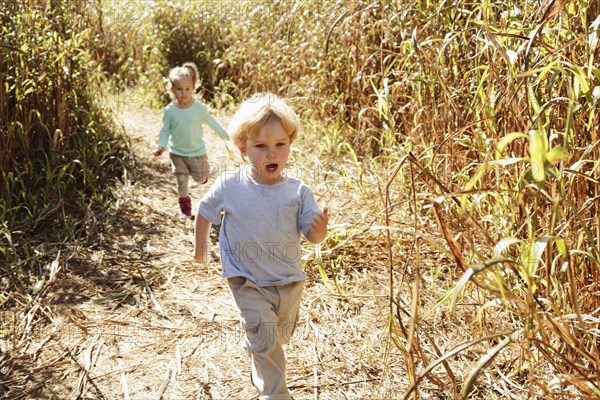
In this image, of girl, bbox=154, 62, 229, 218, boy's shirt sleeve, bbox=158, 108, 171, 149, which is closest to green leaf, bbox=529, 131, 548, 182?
girl, bbox=154, 62, 229, 218

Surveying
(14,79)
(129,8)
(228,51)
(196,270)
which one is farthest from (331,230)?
(129,8)

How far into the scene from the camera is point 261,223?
7.59 ft

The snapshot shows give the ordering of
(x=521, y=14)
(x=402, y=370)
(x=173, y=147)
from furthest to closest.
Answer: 1. (x=173, y=147)
2. (x=521, y=14)
3. (x=402, y=370)

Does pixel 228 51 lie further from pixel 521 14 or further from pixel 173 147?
pixel 521 14

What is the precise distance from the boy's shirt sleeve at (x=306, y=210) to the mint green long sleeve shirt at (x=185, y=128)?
7.80 ft

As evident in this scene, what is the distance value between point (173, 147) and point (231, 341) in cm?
202

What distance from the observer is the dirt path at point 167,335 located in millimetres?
2598

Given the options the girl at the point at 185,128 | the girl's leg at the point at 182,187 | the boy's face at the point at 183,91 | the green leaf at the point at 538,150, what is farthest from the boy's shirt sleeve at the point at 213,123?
the green leaf at the point at 538,150

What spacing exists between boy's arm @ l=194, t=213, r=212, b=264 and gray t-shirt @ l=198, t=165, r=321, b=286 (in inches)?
0.9

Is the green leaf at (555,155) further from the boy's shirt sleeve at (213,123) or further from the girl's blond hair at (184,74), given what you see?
the girl's blond hair at (184,74)

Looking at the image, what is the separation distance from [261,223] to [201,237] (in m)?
0.24

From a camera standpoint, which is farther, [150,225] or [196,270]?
[150,225]

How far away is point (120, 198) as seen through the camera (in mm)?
4398

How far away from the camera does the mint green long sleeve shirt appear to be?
15.2 feet
